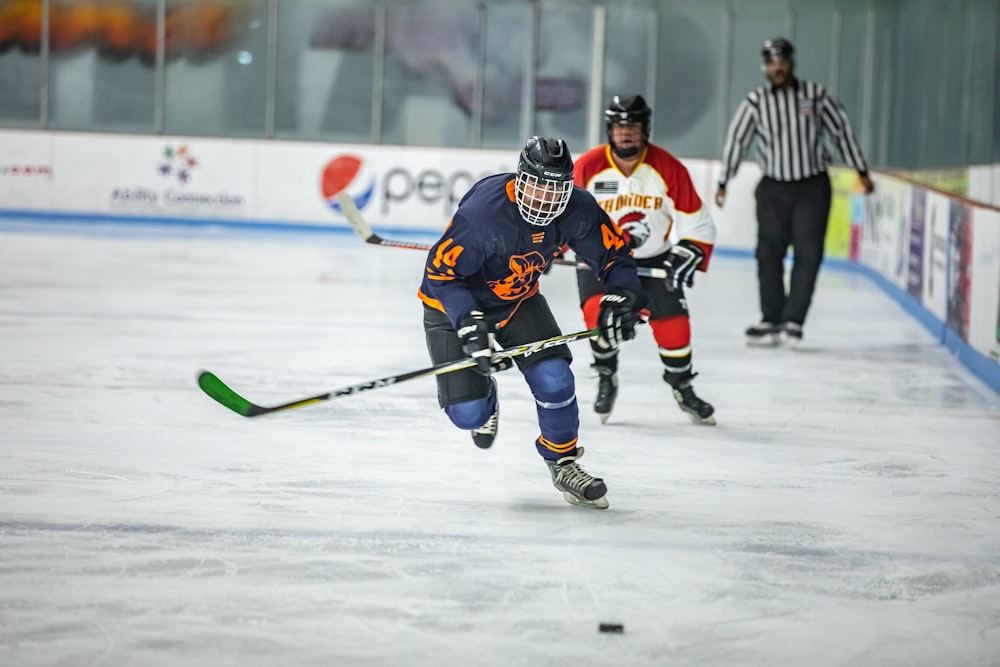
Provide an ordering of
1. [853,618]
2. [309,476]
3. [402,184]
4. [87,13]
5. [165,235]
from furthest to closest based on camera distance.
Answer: [87,13], [402,184], [165,235], [309,476], [853,618]

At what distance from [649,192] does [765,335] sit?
2.31 m

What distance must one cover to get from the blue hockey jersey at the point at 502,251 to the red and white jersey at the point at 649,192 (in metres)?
1.04

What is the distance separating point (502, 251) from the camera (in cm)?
358

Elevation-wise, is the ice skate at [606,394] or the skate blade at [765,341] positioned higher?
the ice skate at [606,394]

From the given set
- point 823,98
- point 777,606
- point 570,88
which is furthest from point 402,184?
point 777,606

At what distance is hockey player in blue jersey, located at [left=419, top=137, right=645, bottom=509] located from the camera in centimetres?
348

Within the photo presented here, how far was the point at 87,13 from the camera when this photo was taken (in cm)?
1487

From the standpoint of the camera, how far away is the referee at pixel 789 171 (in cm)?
688

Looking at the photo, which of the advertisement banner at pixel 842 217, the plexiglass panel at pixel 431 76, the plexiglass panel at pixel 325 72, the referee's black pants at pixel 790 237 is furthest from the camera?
the plexiglass panel at pixel 325 72

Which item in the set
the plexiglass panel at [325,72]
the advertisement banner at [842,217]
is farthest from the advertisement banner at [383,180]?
the advertisement banner at [842,217]

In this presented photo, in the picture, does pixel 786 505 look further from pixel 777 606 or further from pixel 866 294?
pixel 866 294

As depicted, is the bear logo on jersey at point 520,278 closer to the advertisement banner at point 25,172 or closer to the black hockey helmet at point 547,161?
the black hockey helmet at point 547,161

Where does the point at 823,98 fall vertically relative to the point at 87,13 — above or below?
below

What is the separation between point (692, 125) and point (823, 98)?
8.36 m
